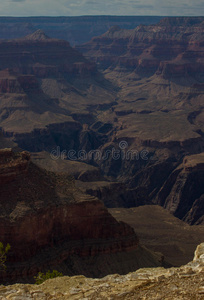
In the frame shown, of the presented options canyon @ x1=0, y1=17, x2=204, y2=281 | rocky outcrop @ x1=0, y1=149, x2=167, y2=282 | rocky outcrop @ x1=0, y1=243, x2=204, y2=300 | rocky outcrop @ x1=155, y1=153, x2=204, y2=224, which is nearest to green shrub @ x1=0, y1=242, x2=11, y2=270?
rocky outcrop @ x1=0, y1=149, x2=167, y2=282

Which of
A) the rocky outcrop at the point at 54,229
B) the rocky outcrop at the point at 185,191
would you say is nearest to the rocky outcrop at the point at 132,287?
the rocky outcrop at the point at 54,229

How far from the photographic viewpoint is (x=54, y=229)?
1912 inches

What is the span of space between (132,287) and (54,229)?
2696 cm

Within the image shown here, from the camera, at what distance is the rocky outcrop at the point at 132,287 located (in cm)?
2155

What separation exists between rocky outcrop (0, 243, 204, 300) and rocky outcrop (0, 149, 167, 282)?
69.6ft

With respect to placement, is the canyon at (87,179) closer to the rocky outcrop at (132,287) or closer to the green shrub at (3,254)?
the green shrub at (3,254)

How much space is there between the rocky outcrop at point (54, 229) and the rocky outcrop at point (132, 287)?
836 inches

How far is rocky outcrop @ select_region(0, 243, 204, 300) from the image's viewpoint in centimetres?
2155

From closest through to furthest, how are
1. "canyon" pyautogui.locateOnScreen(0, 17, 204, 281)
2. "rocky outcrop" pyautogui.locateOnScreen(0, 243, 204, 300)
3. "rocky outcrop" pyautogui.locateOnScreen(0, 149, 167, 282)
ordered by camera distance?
1. "rocky outcrop" pyautogui.locateOnScreen(0, 243, 204, 300)
2. "rocky outcrop" pyautogui.locateOnScreen(0, 149, 167, 282)
3. "canyon" pyautogui.locateOnScreen(0, 17, 204, 281)

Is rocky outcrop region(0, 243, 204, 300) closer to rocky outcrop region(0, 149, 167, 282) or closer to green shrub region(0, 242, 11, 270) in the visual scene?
green shrub region(0, 242, 11, 270)

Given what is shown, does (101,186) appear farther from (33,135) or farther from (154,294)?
(154,294)

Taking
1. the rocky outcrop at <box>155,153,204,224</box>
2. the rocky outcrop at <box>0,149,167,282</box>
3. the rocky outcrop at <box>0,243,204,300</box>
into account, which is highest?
the rocky outcrop at <box>0,243,204,300</box>

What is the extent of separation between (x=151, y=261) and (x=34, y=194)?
1318 centimetres

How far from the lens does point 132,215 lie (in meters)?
80.8
